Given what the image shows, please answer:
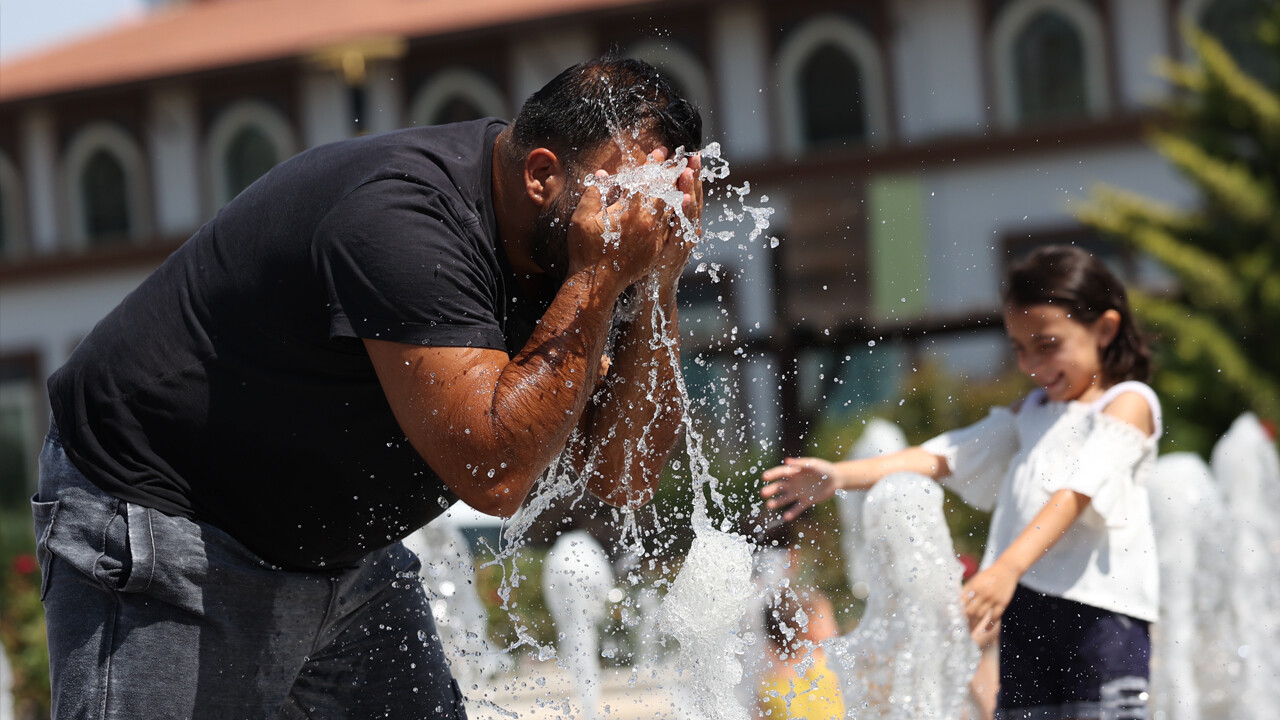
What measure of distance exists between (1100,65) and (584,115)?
50.6ft

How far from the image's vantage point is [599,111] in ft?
5.97

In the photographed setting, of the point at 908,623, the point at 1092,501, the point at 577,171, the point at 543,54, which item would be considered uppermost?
the point at 543,54

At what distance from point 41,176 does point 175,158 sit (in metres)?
2.22

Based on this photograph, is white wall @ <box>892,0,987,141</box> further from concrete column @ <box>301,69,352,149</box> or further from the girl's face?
the girl's face

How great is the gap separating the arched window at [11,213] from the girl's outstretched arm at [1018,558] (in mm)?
19079

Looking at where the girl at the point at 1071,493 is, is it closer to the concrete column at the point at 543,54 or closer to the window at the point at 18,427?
the concrete column at the point at 543,54

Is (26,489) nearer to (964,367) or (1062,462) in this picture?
(964,367)

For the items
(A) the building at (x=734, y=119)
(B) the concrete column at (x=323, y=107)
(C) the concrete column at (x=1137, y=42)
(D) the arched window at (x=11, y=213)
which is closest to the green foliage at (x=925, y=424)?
(A) the building at (x=734, y=119)

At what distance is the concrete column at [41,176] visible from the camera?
18875mm

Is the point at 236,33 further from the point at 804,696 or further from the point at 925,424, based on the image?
the point at 804,696

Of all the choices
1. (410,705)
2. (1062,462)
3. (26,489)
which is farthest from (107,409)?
(26,489)

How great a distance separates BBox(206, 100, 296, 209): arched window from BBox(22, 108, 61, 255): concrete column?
8.39 ft

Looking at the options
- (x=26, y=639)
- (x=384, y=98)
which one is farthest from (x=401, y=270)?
(x=384, y=98)

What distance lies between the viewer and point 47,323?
1859 centimetres
